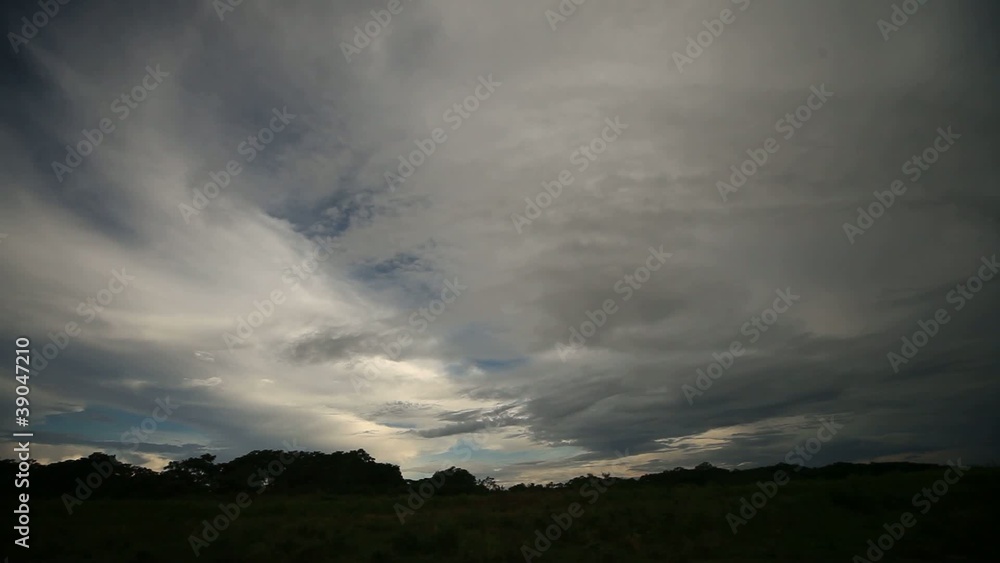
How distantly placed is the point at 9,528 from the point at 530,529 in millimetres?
22447

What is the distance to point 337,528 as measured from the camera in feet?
81.8

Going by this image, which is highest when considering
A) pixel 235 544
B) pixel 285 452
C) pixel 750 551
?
pixel 285 452

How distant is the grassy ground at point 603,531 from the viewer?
1919 cm

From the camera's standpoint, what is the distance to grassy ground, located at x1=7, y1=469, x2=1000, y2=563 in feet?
63.0

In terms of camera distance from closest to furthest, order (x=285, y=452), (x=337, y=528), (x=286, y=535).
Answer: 1. (x=286, y=535)
2. (x=337, y=528)
3. (x=285, y=452)

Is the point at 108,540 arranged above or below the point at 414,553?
above

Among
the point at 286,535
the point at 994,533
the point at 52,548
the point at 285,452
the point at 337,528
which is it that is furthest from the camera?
the point at 285,452

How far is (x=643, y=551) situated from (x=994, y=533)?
1205 centimetres

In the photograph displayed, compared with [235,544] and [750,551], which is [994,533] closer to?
[750,551]

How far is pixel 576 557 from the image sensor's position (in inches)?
763

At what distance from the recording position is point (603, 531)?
23.1 meters

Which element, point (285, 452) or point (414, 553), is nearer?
point (414, 553)

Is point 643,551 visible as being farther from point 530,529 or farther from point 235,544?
point 235,544

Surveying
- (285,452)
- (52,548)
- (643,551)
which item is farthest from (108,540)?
(285,452)
